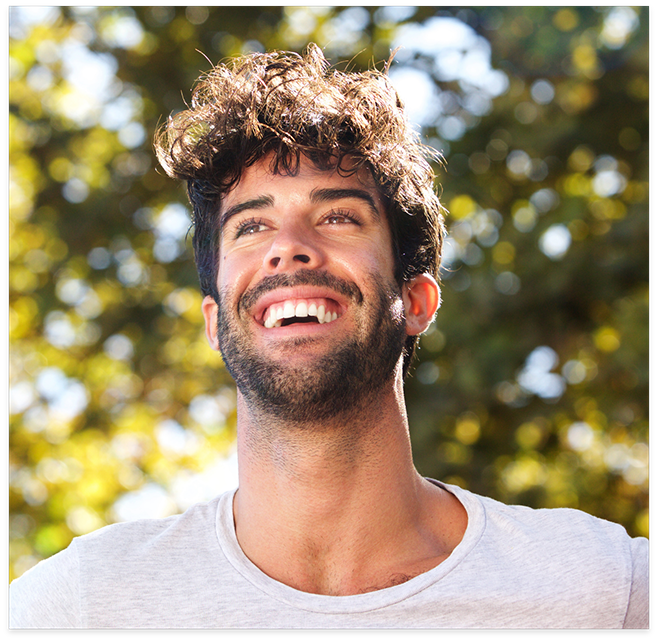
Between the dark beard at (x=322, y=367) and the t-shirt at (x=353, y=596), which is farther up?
the dark beard at (x=322, y=367)

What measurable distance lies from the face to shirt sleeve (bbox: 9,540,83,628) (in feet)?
2.43

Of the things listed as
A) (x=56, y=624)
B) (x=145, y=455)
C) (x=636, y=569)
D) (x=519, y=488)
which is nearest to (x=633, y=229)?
(x=519, y=488)

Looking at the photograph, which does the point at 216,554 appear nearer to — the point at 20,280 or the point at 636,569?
the point at 636,569

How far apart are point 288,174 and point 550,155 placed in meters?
3.66

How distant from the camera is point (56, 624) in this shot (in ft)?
6.86

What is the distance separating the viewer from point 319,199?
239cm

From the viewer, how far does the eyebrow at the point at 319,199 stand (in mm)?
2395

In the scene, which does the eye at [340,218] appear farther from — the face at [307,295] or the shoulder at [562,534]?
the shoulder at [562,534]

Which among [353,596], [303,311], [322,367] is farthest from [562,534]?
[303,311]

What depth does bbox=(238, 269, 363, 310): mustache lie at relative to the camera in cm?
225

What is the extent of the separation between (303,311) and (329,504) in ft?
1.98

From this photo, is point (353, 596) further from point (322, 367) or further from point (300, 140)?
point (300, 140)

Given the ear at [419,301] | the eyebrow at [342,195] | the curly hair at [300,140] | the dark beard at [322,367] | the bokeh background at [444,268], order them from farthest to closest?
1. the bokeh background at [444,268]
2. the ear at [419,301]
3. the curly hair at [300,140]
4. the eyebrow at [342,195]
5. the dark beard at [322,367]

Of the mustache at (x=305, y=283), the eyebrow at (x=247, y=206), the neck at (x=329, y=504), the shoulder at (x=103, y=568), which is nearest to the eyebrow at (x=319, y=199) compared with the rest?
the eyebrow at (x=247, y=206)
